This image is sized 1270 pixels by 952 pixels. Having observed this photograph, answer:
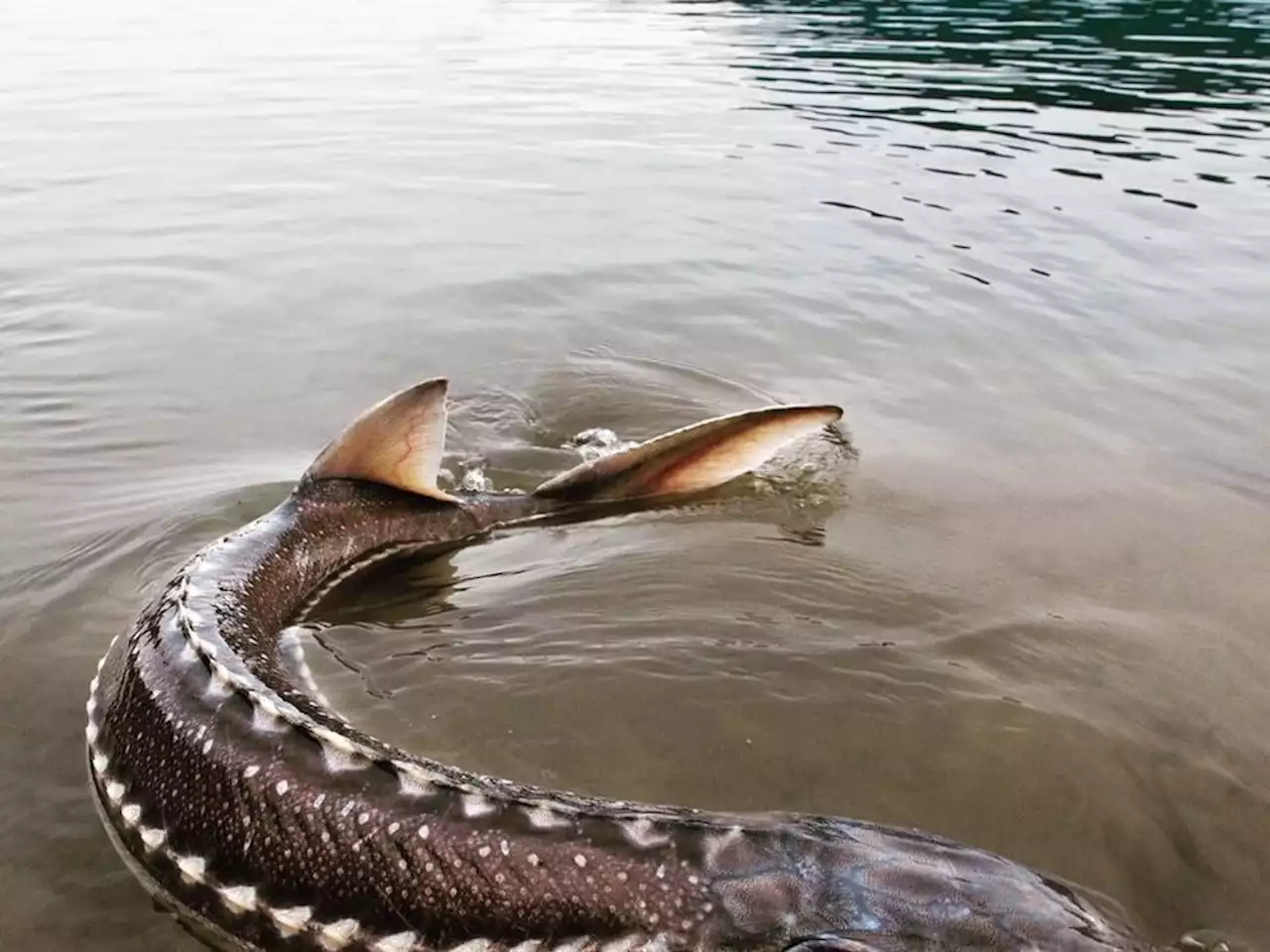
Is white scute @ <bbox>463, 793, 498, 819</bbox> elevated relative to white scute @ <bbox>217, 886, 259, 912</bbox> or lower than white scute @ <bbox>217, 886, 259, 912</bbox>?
elevated

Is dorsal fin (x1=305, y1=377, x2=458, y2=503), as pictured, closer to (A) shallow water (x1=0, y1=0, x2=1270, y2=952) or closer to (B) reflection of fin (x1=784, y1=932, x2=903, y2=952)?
(A) shallow water (x1=0, y1=0, x2=1270, y2=952)

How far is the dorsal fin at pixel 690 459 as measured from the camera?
441 cm

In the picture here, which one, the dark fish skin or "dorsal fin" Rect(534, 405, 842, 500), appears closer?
the dark fish skin

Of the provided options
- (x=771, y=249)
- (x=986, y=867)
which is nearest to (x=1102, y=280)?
(x=771, y=249)

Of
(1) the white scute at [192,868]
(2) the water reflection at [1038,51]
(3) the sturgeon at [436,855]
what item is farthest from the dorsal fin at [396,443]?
(2) the water reflection at [1038,51]

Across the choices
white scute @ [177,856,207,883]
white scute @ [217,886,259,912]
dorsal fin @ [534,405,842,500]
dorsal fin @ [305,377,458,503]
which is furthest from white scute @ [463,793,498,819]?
dorsal fin @ [534,405,842,500]

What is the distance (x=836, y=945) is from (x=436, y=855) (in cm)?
84

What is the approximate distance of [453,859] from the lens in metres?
2.41

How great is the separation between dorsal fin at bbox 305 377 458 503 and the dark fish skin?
4.28 feet

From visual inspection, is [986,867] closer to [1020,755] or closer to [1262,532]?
[1020,755]

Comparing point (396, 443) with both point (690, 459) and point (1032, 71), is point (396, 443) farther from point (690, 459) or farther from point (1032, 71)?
point (1032, 71)

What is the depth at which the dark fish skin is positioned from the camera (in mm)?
Answer: 2250

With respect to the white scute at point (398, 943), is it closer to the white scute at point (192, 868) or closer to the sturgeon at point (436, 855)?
the sturgeon at point (436, 855)

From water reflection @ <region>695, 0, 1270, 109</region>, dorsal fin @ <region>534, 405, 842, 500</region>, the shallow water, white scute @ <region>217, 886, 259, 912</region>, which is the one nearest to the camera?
white scute @ <region>217, 886, 259, 912</region>
